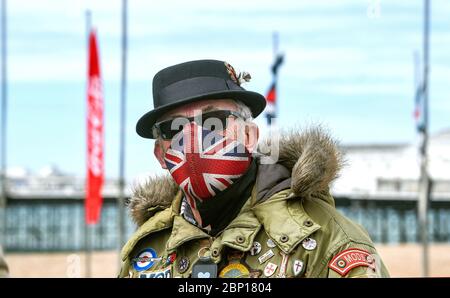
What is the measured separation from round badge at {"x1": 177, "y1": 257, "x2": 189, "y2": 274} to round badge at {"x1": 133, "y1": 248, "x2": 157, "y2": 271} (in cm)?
21

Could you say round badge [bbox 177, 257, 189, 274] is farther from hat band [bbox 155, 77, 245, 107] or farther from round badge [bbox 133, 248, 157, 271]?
hat band [bbox 155, 77, 245, 107]

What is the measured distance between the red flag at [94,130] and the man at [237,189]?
61.2ft

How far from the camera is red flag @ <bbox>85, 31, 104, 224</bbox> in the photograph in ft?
74.0

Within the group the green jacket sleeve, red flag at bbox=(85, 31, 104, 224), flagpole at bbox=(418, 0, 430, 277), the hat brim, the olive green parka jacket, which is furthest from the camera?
flagpole at bbox=(418, 0, 430, 277)

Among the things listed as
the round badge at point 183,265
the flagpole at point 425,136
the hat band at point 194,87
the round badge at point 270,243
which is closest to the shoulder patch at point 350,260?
the round badge at point 270,243

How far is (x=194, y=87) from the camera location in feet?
12.5

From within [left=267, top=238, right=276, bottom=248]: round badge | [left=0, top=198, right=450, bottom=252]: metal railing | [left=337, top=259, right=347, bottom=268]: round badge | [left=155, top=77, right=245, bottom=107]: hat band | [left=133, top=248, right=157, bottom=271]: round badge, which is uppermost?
[left=155, top=77, right=245, bottom=107]: hat band

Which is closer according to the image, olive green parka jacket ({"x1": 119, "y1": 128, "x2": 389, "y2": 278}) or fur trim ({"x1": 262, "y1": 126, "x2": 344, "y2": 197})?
olive green parka jacket ({"x1": 119, "y1": 128, "x2": 389, "y2": 278})

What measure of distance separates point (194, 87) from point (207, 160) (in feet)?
0.90

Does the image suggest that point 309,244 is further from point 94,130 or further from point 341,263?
point 94,130

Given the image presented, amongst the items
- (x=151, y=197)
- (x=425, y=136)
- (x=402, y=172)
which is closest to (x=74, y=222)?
(x=402, y=172)

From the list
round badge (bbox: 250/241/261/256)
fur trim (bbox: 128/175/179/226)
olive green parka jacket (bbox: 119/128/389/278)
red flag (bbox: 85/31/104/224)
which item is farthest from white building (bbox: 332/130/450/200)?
round badge (bbox: 250/241/261/256)
